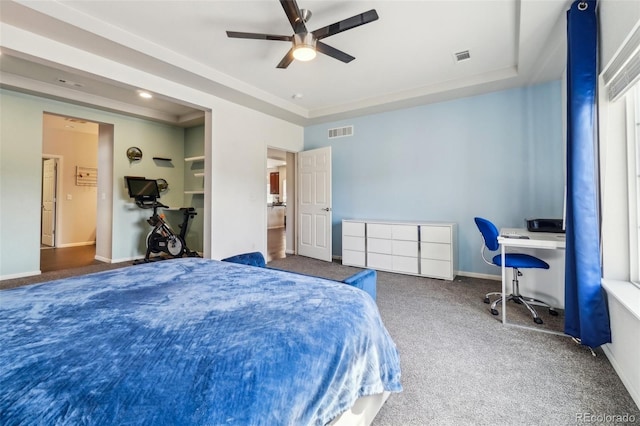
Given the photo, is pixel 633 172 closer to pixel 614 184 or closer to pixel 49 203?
pixel 614 184

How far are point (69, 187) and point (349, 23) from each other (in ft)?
24.9

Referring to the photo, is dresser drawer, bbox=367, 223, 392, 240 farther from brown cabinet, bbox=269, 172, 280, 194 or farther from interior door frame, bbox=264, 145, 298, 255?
brown cabinet, bbox=269, 172, 280, 194

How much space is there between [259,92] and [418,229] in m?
3.18

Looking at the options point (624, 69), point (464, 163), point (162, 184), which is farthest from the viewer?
point (162, 184)

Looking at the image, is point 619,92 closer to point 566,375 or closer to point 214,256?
point 566,375

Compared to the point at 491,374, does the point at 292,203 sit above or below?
above

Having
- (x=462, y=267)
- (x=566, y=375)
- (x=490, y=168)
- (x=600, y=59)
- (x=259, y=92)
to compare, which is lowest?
(x=566, y=375)

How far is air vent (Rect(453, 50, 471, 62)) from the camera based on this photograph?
318cm

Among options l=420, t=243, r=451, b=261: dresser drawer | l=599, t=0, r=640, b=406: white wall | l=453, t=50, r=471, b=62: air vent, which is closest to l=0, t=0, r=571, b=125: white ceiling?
l=453, t=50, r=471, b=62: air vent

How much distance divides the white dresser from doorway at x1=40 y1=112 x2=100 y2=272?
18.5 feet

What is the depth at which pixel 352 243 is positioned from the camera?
15.6ft

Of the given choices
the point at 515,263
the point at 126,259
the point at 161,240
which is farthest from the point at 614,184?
the point at 126,259

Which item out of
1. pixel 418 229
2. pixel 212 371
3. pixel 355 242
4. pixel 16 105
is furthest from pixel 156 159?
pixel 212 371

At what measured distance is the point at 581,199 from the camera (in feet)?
6.53
